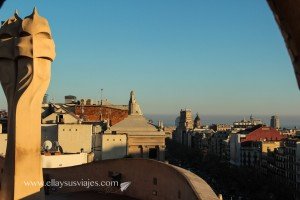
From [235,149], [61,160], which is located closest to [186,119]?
[235,149]

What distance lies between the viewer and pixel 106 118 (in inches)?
1561

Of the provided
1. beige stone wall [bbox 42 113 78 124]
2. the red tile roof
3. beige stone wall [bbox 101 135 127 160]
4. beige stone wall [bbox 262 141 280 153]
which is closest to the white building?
the red tile roof

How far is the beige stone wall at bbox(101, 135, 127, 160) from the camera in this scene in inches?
1080

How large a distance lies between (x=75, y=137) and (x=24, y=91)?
56.1 ft

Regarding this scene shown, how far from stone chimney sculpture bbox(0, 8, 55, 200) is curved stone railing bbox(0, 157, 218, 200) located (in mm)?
2415

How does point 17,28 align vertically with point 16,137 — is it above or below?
above

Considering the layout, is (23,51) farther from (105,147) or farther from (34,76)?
(105,147)

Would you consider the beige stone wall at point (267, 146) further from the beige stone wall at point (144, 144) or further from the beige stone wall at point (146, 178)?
the beige stone wall at point (146, 178)

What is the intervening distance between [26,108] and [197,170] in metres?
59.3

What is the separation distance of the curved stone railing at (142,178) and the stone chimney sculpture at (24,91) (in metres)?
2.42

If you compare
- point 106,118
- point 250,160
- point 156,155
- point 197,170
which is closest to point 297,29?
point 156,155

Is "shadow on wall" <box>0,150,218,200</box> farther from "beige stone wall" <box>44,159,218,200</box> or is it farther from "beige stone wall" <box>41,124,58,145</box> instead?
"beige stone wall" <box>41,124,58,145</box>

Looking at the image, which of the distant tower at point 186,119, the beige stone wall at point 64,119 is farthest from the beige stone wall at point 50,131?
the distant tower at point 186,119

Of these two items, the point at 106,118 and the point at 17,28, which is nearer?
the point at 17,28
